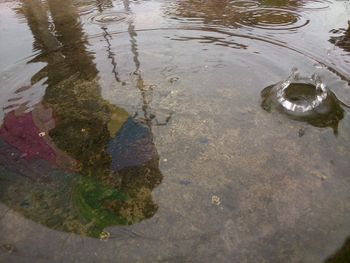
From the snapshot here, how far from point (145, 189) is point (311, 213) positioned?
124cm

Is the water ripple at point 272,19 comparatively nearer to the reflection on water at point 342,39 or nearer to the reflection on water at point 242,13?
the reflection on water at point 242,13

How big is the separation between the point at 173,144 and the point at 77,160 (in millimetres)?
856

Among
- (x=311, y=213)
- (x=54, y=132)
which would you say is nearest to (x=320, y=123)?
(x=311, y=213)

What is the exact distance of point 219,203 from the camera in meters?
2.45

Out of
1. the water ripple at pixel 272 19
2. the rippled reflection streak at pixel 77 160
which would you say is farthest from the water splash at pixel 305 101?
the water ripple at pixel 272 19

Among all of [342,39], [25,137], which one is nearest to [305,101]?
[342,39]

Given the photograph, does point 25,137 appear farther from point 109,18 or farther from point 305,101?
point 109,18

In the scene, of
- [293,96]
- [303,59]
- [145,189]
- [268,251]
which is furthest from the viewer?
[303,59]

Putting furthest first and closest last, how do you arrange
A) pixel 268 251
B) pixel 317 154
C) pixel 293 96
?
pixel 293 96, pixel 317 154, pixel 268 251

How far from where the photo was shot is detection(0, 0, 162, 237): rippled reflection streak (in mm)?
2445

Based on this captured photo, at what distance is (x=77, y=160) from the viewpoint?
2.86 meters

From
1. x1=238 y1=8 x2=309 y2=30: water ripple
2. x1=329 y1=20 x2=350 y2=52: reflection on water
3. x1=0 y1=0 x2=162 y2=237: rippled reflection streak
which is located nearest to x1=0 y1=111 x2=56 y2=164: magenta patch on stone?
x1=0 y1=0 x2=162 y2=237: rippled reflection streak

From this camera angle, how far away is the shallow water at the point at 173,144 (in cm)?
224

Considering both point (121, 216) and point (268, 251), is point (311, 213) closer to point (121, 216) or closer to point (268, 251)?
point (268, 251)
